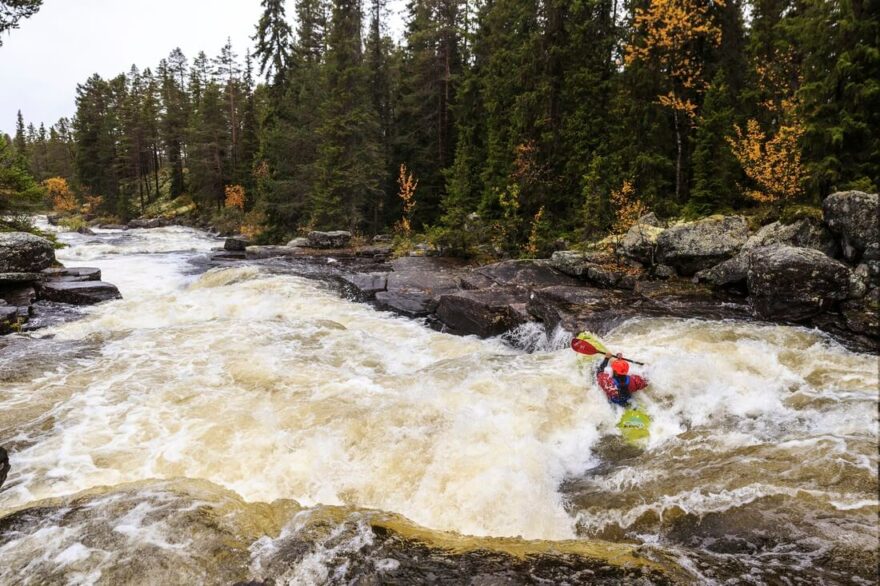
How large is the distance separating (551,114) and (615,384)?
17.6m

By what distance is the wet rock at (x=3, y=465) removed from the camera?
5.49 meters

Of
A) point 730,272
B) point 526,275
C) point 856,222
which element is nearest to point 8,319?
point 526,275

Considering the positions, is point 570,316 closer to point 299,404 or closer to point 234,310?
point 299,404

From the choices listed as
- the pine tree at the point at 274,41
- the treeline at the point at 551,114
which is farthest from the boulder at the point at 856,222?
the pine tree at the point at 274,41

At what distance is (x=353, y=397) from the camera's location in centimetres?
776

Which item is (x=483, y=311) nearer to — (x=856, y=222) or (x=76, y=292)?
(x=856, y=222)

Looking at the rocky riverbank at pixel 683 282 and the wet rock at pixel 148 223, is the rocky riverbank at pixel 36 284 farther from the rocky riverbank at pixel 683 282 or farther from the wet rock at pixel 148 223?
the wet rock at pixel 148 223

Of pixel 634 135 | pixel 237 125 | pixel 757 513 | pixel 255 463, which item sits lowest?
pixel 255 463

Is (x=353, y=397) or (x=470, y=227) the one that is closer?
(x=353, y=397)

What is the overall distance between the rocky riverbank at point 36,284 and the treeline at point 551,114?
13.5 meters

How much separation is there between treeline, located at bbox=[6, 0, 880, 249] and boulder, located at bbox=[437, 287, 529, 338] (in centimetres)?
730

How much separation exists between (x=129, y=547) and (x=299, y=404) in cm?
346

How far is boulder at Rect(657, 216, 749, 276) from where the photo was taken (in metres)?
13.3

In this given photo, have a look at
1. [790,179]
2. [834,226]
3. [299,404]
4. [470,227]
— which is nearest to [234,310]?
[299,404]
